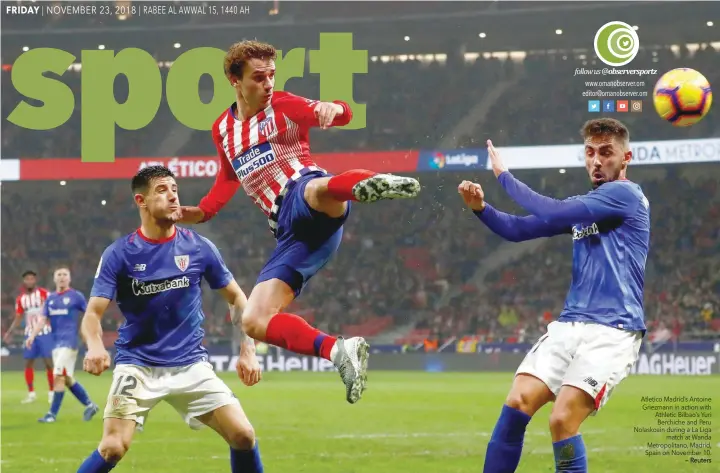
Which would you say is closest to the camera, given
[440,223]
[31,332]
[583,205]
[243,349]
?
[583,205]

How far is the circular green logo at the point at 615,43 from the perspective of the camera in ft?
35.3

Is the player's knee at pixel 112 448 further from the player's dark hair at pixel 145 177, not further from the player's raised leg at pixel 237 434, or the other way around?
the player's dark hair at pixel 145 177

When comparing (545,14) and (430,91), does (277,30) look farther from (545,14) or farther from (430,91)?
(545,14)

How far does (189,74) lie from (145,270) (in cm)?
801

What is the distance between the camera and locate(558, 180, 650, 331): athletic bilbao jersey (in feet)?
17.8

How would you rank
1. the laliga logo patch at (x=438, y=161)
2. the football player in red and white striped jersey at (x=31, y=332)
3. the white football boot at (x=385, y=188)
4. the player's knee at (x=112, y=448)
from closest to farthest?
the white football boot at (x=385, y=188)
the player's knee at (x=112, y=448)
the football player in red and white striped jersey at (x=31, y=332)
the laliga logo patch at (x=438, y=161)

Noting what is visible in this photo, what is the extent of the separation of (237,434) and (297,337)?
0.91 metres

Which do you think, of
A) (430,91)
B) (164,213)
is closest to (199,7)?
(430,91)

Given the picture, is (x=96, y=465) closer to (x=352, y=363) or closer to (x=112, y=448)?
(x=112, y=448)

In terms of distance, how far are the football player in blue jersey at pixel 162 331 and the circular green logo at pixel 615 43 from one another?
6.22 metres

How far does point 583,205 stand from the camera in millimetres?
5379

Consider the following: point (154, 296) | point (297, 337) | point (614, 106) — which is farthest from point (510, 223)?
point (614, 106)

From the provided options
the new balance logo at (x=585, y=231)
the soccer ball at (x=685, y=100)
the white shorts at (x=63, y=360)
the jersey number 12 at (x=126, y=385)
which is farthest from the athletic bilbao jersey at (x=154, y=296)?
the white shorts at (x=63, y=360)

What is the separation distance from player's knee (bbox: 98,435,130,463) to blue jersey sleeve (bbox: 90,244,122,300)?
33.5 inches
